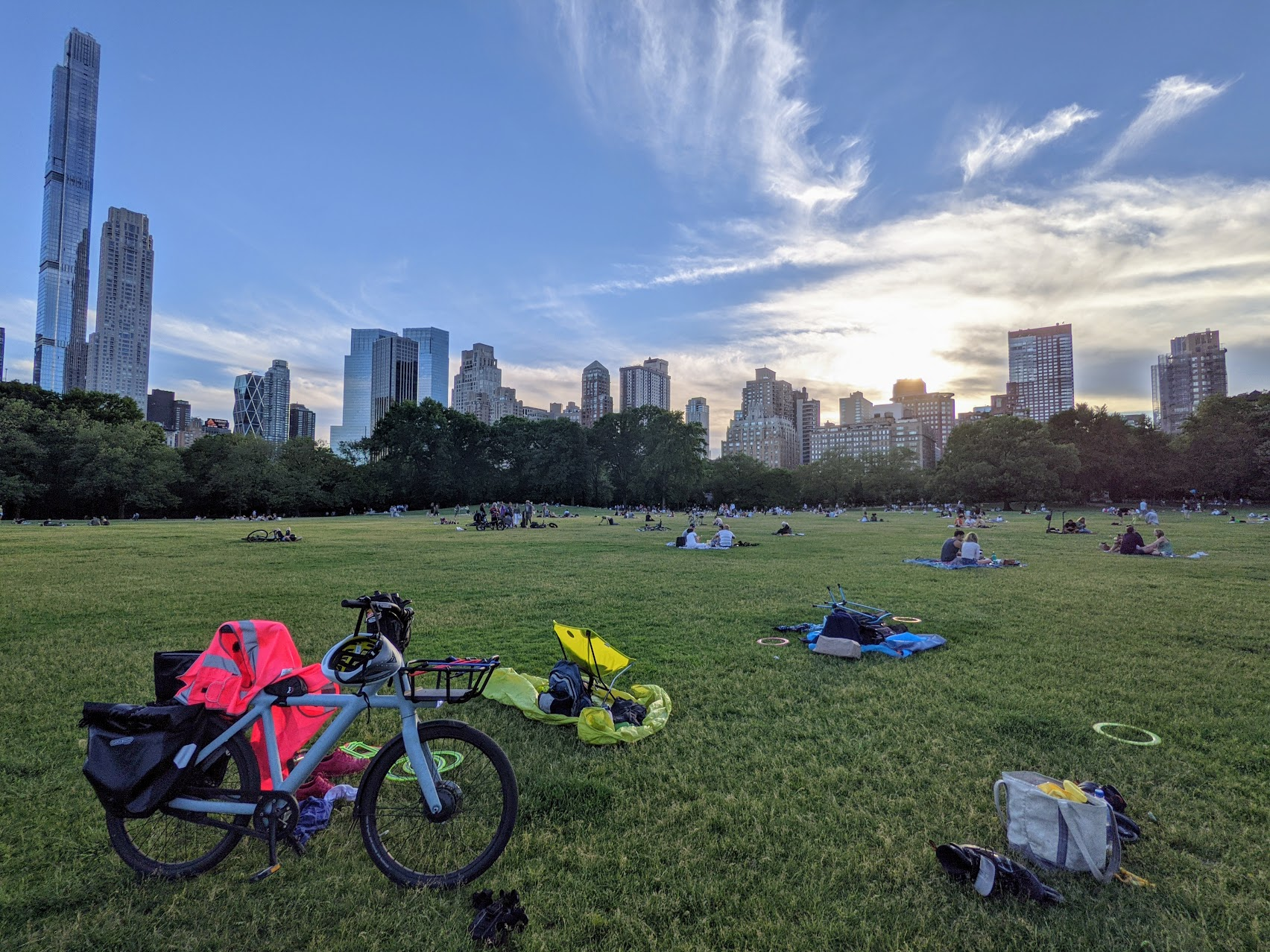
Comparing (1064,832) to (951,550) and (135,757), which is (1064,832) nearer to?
(135,757)

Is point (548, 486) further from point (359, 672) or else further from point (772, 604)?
point (359, 672)

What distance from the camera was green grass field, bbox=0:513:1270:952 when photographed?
3162mm

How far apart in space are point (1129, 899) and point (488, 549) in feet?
72.3

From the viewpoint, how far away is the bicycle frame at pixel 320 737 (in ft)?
11.3

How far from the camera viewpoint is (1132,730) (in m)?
Answer: 5.57

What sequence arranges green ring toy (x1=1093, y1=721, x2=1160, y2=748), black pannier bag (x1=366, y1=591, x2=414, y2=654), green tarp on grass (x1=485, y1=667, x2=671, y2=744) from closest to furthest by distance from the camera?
black pannier bag (x1=366, y1=591, x2=414, y2=654), green ring toy (x1=1093, y1=721, x2=1160, y2=748), green tarp on grass (x1=485, y1=667, x2=671, y2=744)

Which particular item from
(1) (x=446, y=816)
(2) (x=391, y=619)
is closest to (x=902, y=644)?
(1) (x=446, y=816)

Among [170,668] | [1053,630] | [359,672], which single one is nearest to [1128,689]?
[1053,630]

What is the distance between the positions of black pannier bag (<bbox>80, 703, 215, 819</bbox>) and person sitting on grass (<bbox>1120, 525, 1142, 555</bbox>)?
26282 mm

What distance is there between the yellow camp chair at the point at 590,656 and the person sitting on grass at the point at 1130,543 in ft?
73.4

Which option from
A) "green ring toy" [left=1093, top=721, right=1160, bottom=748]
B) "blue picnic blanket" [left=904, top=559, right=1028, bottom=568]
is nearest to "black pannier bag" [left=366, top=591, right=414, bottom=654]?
"green ring toy" [left=1093, top=721, right=1160, bottom=748]

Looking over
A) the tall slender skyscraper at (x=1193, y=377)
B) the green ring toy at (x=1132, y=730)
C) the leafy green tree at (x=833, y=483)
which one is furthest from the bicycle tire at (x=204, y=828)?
the tall slender skyscraper at (x=1193, y=377)

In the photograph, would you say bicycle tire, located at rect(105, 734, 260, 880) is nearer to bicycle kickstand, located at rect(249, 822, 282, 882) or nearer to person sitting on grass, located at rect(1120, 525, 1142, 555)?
bicycle kickstand, located at rect(249, 822, 282, 882)

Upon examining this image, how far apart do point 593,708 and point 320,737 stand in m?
2.62
